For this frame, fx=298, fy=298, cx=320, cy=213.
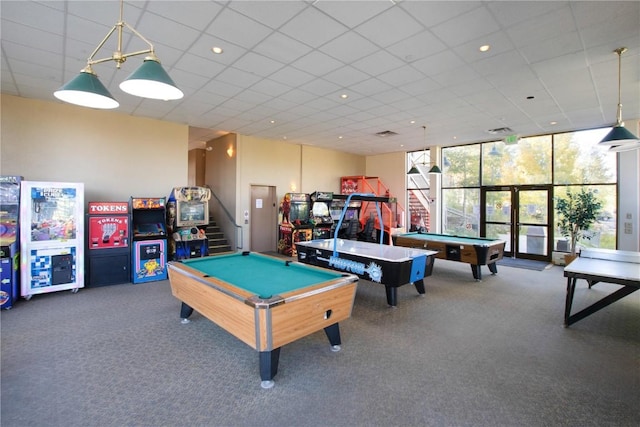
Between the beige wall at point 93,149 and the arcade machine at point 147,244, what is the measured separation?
1022 mm

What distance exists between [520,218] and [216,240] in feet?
28.3

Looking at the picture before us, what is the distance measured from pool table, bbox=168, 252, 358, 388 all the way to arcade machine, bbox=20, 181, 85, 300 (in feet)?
8.22

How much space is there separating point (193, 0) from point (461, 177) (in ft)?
28.8

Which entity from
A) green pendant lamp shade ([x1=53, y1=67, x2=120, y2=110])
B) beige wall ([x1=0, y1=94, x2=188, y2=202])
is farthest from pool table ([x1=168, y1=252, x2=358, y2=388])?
beige wall ([x1=0, y1=94, x2=188, y2=202])

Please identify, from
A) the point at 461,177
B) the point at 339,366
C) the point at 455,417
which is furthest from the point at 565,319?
the point at 461,177

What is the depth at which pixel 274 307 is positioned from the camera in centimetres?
227

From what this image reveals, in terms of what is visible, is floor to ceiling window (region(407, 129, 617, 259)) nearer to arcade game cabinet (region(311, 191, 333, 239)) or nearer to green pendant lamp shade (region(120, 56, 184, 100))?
arcade game cabinet (region(311, 191, 333, 239))

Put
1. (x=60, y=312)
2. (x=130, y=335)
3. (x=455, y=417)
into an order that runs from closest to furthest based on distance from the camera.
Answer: (x=455, y=417), (x=130, y=335), (x=60, y=312)

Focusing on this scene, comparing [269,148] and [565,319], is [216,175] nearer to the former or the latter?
[269,148]

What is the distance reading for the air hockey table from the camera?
4203 mm

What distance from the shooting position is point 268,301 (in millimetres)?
2268

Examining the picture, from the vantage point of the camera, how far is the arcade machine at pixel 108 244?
5199 millimetres

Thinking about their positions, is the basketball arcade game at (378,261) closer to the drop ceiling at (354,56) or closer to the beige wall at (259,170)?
the drop ceiling at (354,56)

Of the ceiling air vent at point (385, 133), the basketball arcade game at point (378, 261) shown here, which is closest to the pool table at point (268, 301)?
the basketball arcade game at point (378, 261)
